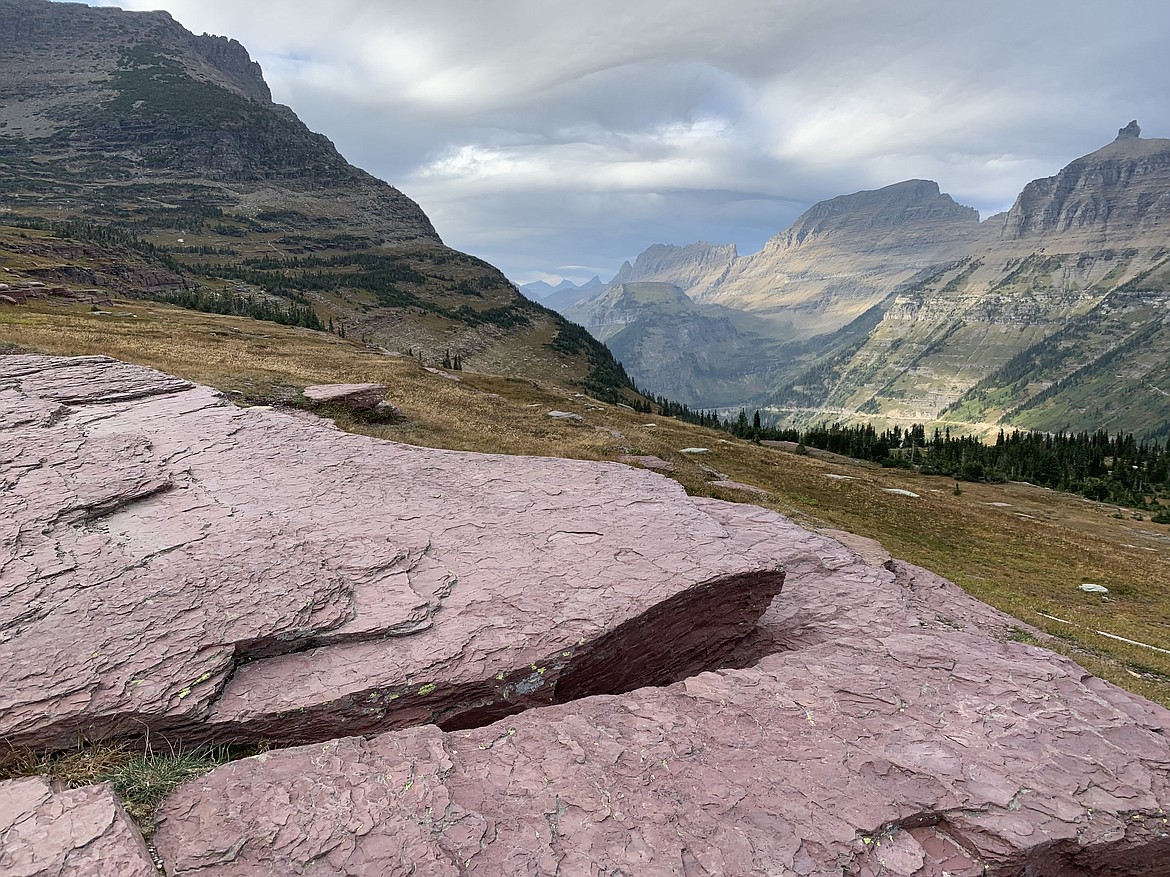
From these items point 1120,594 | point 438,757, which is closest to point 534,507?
point 438,757

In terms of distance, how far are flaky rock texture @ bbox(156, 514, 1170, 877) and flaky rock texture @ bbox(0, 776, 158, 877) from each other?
14.6 inches

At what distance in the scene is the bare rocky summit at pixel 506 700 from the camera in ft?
17.5

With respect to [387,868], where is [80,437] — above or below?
above

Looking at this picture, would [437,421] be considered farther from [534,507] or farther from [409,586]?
[409,586]

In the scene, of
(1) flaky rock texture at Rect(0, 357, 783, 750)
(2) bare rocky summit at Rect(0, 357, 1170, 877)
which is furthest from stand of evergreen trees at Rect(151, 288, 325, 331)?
(2) bare rocky summit at Rect(0, 357, 1170, 877)

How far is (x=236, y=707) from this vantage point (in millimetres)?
6492

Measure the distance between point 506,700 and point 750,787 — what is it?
3253 mm

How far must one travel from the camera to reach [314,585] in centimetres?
826

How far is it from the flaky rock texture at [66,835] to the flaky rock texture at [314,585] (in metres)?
1.06

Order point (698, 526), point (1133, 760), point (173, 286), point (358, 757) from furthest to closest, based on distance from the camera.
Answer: point (173, 286), point (698, 526), point (1133, 760), point (358, 757)

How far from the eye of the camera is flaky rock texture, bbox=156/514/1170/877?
5.17 metres

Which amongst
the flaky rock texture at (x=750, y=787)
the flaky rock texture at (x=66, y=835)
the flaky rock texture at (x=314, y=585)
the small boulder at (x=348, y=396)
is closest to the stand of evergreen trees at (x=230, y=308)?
the small boulder at (x=348, y=396)

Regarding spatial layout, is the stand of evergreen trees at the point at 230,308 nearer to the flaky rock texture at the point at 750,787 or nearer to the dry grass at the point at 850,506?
the dry grass at the point at 850,506

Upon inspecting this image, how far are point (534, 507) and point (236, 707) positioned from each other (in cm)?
679
